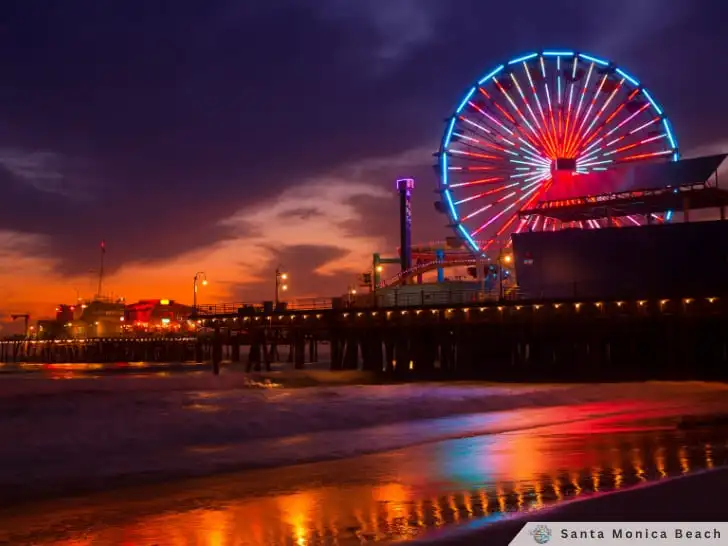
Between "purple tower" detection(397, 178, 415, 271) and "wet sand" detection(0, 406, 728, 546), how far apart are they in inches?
3040

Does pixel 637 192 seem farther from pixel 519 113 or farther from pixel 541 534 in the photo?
pixel 541 534

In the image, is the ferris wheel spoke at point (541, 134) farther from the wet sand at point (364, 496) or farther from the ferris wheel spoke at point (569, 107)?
the wet sand at point (364, 496)

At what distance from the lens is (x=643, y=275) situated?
1955 inches

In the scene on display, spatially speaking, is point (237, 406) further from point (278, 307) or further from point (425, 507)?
point (278, 307)

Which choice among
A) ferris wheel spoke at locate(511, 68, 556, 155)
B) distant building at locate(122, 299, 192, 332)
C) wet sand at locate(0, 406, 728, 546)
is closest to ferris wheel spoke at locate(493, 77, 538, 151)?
ferris wheel spoke at locate(511, 68, 556, 155)

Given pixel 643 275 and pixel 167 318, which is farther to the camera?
pixel 167 318

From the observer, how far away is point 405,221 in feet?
319

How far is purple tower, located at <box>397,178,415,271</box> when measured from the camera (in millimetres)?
96062

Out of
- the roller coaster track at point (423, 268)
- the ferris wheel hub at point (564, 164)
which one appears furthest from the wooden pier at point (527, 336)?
the roller coaster track at point (423, 268)

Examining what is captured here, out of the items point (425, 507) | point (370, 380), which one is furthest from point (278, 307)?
point (425, 507)

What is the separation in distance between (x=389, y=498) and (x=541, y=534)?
3.68 m

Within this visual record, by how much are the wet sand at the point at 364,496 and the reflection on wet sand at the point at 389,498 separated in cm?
2

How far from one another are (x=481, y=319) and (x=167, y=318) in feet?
409

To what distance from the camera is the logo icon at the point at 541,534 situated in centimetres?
902
